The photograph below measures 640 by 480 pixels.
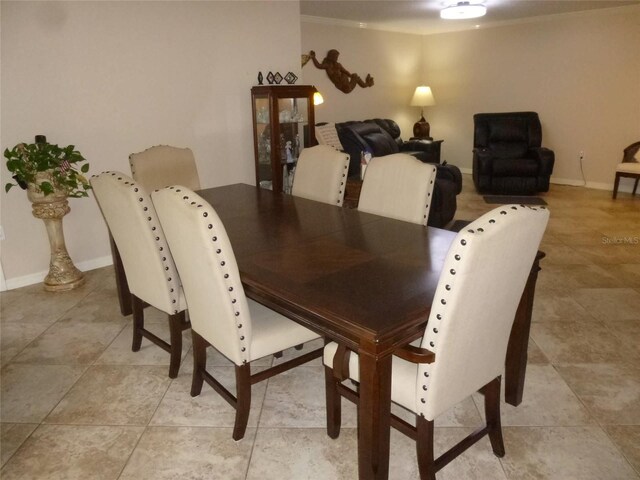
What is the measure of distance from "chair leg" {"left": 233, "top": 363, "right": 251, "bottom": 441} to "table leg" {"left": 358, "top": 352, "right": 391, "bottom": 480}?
1.90 ft

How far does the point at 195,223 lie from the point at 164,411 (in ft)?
3.41

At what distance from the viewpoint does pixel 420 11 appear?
6023 mm

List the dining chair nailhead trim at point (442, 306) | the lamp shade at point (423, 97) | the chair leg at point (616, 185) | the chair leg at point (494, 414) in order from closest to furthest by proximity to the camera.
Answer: the dining chair nailhead trim at point (442, 306) < the chair leg at point (494, 414) < the chair leg at point (616, 185) < the lamp shade at point (423, 97)

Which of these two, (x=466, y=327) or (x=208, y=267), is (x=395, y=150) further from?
(x=466, y=327)

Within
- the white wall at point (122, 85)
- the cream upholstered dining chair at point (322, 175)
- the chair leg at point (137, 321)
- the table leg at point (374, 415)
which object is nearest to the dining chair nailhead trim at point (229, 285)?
the table leg at point (374, 415)

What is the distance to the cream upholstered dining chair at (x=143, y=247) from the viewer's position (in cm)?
207

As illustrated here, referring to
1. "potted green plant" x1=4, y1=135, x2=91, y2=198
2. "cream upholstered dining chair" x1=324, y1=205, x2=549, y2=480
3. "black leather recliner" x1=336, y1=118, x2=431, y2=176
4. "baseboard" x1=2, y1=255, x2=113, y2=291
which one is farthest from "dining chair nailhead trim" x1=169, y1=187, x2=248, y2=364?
"black leather recliner" x1=336, y1=118, x2=431, y2=176

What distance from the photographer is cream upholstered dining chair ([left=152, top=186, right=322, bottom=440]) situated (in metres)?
1.63

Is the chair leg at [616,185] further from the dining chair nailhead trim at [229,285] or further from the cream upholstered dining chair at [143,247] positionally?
the dining chair nailhead trim at [229,285]

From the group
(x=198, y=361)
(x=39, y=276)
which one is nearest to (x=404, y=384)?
(x=198, y=361)

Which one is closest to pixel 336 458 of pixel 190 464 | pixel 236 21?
pixel 190 464

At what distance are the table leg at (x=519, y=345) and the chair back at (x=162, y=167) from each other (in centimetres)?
234

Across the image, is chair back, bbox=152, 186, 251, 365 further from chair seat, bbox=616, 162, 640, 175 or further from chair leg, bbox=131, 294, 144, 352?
chair seat, bbox=616, 162, 640, 175

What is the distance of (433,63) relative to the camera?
802 cm
